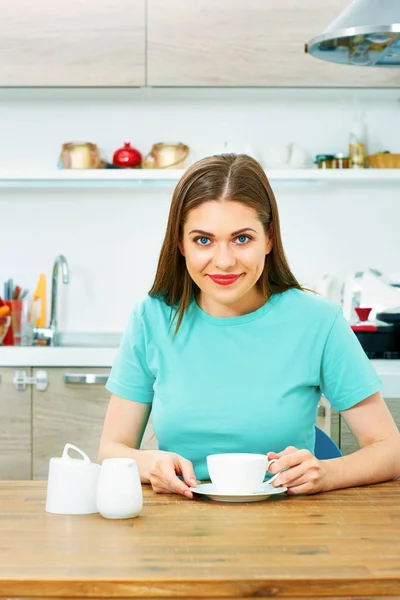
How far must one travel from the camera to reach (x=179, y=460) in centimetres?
153

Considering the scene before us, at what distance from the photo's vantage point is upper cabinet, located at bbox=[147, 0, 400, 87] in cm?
340

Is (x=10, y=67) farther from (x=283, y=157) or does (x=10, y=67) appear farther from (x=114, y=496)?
(x=114, y=496)

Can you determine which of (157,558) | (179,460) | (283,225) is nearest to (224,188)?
(179,460)

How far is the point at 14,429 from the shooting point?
10.5 feet

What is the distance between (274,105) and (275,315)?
2157 millimetres

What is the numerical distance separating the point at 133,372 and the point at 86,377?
142 cm

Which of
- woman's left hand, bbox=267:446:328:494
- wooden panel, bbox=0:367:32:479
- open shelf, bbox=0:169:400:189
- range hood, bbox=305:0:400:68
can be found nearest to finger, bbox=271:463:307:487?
woman's left hand, bbox=267:446:328:494

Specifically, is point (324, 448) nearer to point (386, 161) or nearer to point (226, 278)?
point (226, 278)

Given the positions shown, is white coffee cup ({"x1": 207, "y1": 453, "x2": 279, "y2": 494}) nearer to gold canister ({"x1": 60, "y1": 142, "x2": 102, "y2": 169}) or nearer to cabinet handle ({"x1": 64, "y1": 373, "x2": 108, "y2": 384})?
cabinet handle ({"x1": 64, "y1": 373, "x2": 108, "y2": 384})

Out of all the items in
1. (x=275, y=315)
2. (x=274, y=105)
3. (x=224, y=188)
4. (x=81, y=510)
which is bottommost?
(x=81, y=510)

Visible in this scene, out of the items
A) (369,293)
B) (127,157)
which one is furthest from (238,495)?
(127,157)

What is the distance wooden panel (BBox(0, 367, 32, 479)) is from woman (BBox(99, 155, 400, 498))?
1.48 m

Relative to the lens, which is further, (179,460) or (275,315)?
(275,315)

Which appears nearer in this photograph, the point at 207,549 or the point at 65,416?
the point at 207,549
